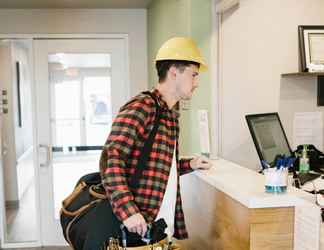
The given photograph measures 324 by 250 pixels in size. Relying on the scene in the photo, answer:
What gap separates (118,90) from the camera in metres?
4.09

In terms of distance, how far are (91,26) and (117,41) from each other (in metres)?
0.28

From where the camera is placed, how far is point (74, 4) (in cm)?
369

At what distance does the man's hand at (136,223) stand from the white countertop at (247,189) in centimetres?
35

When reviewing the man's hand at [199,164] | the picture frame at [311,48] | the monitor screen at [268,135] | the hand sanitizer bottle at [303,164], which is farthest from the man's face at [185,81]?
the picture frame at [311,48]

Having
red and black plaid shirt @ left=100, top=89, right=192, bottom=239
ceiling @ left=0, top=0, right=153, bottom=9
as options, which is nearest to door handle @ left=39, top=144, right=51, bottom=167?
ceiling @ left=0, top=0, right=153, bottom=9

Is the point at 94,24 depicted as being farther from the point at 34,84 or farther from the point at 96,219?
the point at 96,219

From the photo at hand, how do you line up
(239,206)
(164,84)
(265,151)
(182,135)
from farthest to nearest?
1. (182,135)
2. (265,151)
3. (164,84)
4. (239,206)

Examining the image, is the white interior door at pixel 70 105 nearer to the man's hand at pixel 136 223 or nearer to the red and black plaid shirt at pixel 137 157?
the red and black plaid shirt at pixel 137 157

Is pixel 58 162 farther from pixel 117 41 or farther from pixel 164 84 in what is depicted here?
pixel 164 84

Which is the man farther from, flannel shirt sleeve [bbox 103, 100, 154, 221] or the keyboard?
the keyboard

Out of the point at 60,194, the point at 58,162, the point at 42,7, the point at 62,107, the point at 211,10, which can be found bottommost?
the point at 60,194

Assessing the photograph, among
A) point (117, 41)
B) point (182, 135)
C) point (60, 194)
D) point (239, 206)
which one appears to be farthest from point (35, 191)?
point (239, 206)

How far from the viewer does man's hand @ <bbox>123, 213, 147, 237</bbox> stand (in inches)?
56.5

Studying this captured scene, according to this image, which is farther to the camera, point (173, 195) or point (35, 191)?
point (35, 191)
